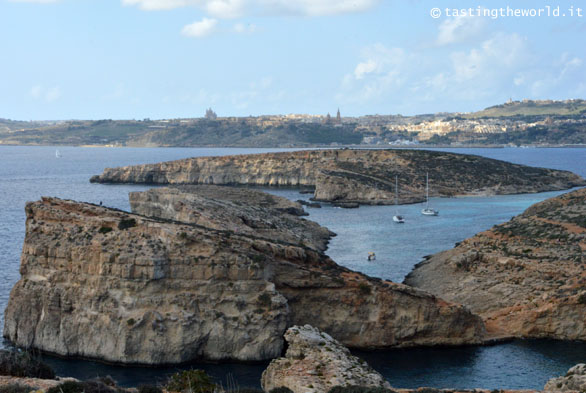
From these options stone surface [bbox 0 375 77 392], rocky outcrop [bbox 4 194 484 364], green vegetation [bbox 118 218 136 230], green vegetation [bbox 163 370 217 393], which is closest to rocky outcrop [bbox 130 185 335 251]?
green vegetation [bbox 118 218 136 230]

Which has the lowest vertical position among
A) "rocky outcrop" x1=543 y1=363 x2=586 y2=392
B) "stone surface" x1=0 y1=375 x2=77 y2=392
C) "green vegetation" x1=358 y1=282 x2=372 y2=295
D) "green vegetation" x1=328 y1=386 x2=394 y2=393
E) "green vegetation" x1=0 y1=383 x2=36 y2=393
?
"rocky outcrop" x1=543 y1=363 x2=586 y2=392

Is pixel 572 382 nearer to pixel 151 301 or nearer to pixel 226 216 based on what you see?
pixel 151 301

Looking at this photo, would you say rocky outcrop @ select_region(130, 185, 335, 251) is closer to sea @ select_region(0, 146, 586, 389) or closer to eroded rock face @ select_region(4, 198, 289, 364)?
sea @ select_region(0, 146, 586, 389)

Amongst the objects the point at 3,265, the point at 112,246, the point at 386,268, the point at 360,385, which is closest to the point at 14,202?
the point at 3,265

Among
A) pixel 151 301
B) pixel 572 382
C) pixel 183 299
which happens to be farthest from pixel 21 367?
pixel 572 382

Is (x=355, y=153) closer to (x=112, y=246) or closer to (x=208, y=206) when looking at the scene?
(x=208, y=206)

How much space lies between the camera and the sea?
28.8 m

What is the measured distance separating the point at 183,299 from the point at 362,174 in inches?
3622

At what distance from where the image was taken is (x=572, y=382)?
21.5 m

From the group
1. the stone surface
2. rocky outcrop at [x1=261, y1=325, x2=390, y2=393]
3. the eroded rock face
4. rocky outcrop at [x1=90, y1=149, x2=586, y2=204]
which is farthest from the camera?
rocky outcrop at [x1=90, y1=149, x2=586, y2=204]

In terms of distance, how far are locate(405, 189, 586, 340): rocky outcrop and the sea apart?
160 centimetres

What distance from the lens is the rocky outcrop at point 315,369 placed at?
22.1 metres

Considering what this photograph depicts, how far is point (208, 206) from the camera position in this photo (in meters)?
56.0

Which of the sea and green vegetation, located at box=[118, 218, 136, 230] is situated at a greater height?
green vegetation, located at box=[118, 218, 136, 230]
